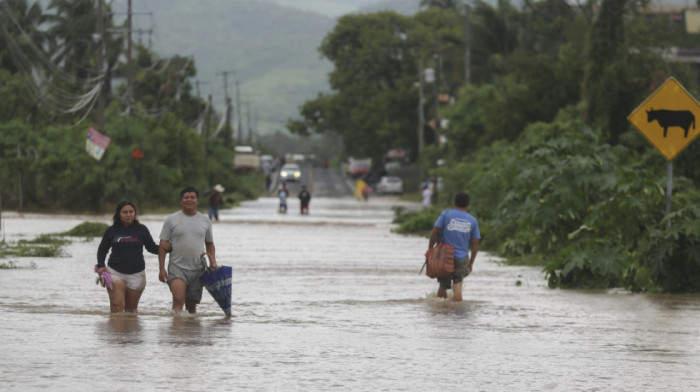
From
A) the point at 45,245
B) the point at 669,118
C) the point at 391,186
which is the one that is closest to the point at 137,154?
the point at 45,245

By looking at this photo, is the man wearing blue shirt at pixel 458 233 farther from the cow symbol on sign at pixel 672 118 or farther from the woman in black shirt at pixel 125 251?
the woman in black shirt at pixel 125 251

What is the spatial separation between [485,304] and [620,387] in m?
7.64

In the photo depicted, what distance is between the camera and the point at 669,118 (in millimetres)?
19516

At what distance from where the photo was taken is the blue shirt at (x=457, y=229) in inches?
683

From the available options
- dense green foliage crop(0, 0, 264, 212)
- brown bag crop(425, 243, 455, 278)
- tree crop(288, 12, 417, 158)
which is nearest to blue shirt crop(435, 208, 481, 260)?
brown bag crop(425, 243, 455, 278)

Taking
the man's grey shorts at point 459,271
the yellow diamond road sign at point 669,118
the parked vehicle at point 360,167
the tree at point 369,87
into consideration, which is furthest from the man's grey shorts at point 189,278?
the parked vehicle at point 360,167

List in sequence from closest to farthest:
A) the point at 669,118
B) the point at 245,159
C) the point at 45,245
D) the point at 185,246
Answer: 1. the point at 185,246
2. the point at 669,118
3. the point at 45,245
4. the point at 245,159

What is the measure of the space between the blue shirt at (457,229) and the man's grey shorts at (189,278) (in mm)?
4048

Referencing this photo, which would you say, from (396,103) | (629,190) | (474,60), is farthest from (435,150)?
(629,190)

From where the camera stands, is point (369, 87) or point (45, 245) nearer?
point (45, 245)

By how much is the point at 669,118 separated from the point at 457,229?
14.3 ft

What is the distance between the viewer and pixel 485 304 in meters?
17.5

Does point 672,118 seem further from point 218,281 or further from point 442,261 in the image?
point 218,281

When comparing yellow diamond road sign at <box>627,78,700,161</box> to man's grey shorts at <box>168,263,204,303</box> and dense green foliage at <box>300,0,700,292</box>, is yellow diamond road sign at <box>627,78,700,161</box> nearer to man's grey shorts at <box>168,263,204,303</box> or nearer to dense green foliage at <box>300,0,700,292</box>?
dense green foliage at <box>300,0,700,292</box>
